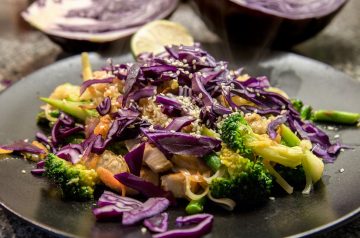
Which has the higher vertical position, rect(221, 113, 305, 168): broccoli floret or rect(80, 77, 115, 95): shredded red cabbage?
rect(221, 113, 305, 168): broccoli floret

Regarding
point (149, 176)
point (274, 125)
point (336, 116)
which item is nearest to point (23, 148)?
point (149, 176)

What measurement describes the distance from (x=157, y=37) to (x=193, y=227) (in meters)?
2.16

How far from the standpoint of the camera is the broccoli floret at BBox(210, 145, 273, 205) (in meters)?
2.54

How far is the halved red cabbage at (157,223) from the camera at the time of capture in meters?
2.36

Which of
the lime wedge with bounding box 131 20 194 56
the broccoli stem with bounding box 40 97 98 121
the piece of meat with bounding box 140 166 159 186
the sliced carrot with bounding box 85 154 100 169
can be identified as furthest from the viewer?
the lime wedge with bounding box 131 20 194 56

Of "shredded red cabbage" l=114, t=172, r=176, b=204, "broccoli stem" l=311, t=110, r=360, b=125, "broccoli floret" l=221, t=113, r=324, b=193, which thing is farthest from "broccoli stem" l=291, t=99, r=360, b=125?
"shredded red cabbage" l=114, t=172, r=176, b=204

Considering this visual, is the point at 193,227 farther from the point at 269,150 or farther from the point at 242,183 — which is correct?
the point at 269,150

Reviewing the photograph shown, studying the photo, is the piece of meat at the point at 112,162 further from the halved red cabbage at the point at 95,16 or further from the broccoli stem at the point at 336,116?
the halved red cabbage at the point at 95,16

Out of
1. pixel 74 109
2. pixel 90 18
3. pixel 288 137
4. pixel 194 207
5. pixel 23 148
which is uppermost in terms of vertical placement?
pixel 288 137

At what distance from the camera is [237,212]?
2527 millimetres

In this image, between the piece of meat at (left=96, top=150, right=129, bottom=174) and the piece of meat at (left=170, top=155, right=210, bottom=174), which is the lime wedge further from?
the piece of meat at (left=170, top=155, right=210, bottom=174)

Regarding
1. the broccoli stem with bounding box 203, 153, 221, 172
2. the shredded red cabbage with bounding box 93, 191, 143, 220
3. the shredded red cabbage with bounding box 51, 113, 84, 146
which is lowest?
the shredded red cabbage with bounding box 51, 113, 84, 146

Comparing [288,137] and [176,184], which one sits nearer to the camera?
[176,184]

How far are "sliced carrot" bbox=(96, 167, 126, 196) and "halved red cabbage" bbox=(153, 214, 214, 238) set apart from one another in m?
0.33
